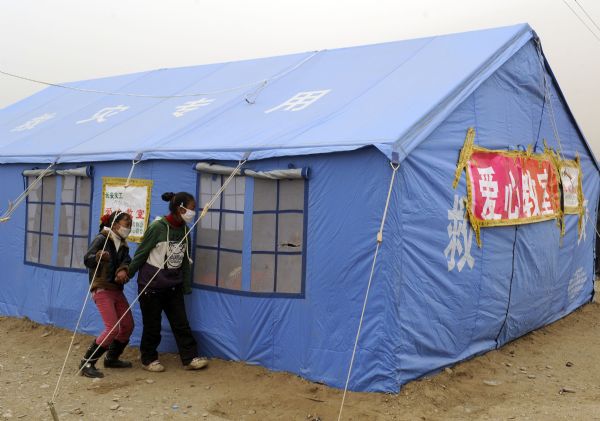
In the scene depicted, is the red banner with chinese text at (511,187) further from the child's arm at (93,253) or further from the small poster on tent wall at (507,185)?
the child's arm at (93,253)

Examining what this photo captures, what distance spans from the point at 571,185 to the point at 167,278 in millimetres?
5197

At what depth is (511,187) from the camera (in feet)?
21.3

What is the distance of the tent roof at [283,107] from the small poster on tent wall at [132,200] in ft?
0.92

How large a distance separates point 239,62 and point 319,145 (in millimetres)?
4030

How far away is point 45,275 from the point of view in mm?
7430

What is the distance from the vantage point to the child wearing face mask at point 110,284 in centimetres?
559

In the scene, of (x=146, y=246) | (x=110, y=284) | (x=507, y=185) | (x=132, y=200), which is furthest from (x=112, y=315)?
(x=507, y=185)

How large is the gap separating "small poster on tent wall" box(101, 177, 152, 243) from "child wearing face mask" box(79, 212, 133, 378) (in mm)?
748

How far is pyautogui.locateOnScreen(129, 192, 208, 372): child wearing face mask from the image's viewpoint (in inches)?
222

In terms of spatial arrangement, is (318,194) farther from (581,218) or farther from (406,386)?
(581,218)

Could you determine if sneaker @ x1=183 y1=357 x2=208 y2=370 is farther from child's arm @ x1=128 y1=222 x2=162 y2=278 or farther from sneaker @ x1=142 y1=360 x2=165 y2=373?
child's arm @ x1=128 y1=222 x2=162 y2=278

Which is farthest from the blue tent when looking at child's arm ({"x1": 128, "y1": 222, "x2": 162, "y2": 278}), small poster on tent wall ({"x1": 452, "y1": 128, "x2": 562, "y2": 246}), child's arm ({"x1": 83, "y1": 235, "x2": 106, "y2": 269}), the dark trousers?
child's arm ({"x1": 83, "y1": 235, "x2": 106, "y2": 269})

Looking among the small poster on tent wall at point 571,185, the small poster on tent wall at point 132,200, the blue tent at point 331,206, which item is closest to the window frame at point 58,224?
the blue tent at point 331,206

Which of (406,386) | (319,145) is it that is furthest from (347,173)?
(406,386)
